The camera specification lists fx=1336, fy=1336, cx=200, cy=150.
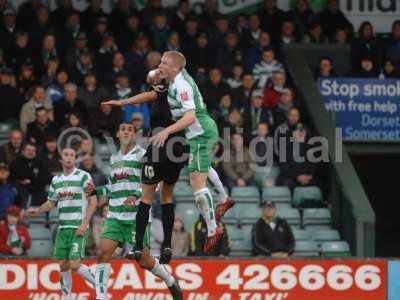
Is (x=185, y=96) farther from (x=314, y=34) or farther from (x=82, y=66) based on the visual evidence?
(x=314, y=34)

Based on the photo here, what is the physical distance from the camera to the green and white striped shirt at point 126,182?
570 inches

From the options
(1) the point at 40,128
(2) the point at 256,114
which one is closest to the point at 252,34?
(2) the point at 256,114

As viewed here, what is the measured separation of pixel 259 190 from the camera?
19359mm

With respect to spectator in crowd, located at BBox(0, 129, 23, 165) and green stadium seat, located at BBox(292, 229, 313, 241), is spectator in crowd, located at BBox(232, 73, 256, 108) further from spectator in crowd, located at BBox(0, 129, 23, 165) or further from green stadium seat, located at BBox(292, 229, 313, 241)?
spectator in crowd, located at BBox(0, 129, 23, 165)

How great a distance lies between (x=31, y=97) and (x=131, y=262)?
351 cm

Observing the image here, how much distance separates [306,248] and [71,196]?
4441 mm

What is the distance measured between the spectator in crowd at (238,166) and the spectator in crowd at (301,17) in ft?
11.2

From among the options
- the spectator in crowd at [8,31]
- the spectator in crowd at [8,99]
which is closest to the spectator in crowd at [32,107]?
the spectator in crowd at [8,99]

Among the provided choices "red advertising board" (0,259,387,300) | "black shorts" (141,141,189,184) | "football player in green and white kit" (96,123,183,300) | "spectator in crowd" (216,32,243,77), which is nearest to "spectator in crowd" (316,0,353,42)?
"spectator in crowd" (216,32,243,77)

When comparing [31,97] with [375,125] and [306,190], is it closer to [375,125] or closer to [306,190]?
[306,190]

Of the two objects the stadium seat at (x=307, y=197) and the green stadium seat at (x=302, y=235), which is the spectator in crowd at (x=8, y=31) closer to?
the stadium seat at (x=307, y=197)

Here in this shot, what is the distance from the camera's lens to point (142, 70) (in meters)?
20.0

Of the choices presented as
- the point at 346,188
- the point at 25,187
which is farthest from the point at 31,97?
the point at 346,188

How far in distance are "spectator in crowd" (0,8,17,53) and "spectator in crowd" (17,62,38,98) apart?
0.57 meters
